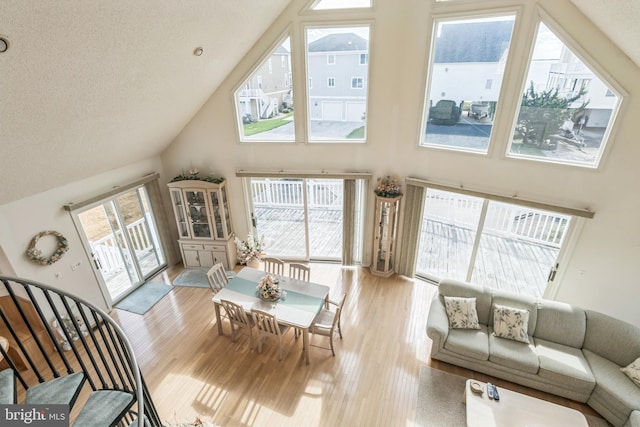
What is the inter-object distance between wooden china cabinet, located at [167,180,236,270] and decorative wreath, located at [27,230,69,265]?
195cm

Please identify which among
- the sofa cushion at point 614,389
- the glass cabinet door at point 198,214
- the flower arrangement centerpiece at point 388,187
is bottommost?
the sofa cushion at point 614,389

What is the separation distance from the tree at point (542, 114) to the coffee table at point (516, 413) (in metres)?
3.39

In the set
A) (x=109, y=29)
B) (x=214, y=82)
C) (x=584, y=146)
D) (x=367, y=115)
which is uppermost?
(x=109, y=29)

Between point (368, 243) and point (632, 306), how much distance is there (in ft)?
13.3

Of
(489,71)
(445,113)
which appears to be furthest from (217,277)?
(489,71)

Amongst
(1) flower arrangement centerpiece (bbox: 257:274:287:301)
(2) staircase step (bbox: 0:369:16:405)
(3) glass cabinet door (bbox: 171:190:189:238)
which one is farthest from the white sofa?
(3) glass cabinet door (bbox: 171:190:189:238)

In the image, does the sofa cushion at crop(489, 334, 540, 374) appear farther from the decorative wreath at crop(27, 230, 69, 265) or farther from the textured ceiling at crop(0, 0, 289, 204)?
the decorative wreath at crop(27, 230, 69, 265)

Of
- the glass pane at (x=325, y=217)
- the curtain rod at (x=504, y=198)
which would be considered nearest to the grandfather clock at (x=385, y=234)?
the curtain rod at (x=504, y=198)

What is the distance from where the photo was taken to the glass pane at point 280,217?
264 inches

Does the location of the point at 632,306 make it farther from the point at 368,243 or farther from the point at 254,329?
the point at 254,329

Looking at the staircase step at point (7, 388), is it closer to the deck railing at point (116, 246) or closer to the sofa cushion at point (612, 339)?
the deck railing at point (116, 246)

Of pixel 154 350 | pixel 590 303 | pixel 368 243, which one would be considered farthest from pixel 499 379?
pixel 154 350

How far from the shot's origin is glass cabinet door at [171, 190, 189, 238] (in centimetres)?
639

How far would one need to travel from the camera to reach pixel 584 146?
4.31 m
